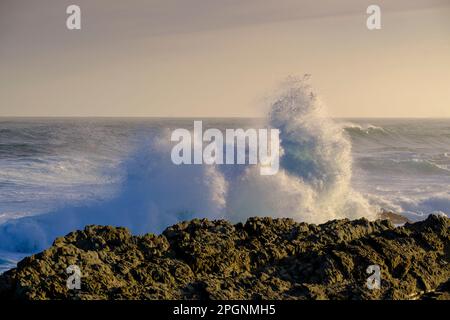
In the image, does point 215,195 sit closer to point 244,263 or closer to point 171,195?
point 171,195

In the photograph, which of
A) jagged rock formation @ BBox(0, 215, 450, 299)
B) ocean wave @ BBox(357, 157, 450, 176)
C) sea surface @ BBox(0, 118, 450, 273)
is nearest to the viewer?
jagged rock formation @ BBox(0, 215, 450, 299)

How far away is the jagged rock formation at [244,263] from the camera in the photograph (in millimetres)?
4531

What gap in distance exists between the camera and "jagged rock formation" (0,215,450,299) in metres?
4.53

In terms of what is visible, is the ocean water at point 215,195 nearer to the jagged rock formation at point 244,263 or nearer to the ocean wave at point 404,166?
the jagged rock formation at point 244,263

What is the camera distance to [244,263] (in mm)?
5234

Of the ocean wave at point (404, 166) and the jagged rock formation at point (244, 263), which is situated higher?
the jagged rock formation at point (244, 263)

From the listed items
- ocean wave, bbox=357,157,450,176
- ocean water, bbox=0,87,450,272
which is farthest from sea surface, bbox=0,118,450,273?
ocean wave, bbox=357,157,450,176

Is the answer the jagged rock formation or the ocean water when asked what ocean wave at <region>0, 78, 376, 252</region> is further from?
the jagged rock formation

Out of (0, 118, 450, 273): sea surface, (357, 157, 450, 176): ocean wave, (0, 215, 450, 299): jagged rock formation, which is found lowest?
(357, 157, 450, 176): ocean wave

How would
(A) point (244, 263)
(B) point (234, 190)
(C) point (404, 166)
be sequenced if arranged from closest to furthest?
(A) point (244, 263) < (B) point (234, 190) < (C) point (404, 166)

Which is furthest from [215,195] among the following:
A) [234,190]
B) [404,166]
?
[404,166]

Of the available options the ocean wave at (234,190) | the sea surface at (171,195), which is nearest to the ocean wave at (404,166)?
the sea surface at (171,195)

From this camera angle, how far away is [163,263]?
4965mm

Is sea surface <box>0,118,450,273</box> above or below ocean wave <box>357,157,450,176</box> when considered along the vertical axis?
above
